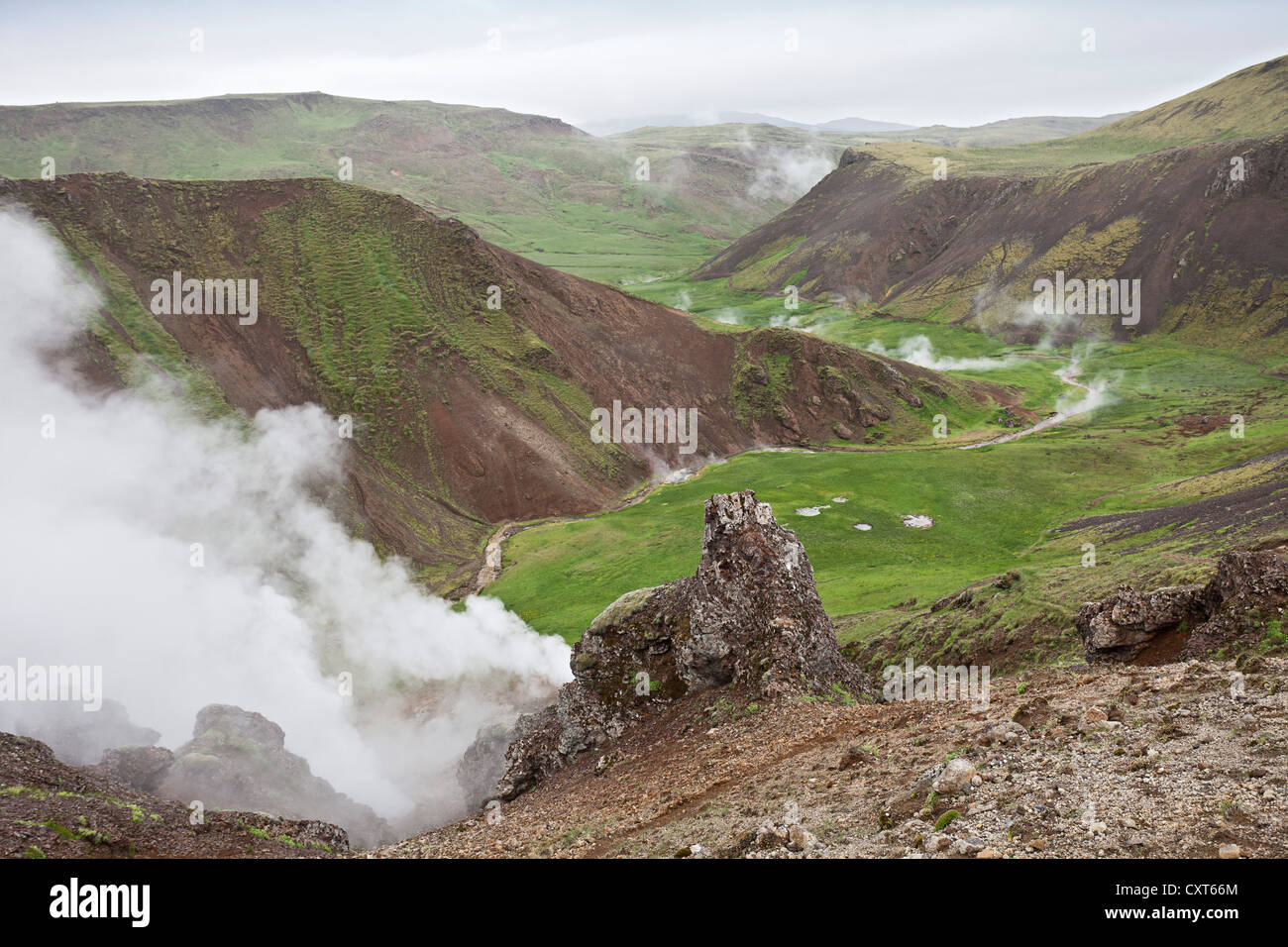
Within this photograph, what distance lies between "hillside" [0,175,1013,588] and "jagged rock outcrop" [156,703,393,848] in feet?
110

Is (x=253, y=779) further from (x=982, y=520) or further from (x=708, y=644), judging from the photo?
(x=982, y=520)

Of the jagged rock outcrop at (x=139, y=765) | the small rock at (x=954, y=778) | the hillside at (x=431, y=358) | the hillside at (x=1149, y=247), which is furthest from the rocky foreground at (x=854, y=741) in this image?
the hillside at (x=1149, y=247)

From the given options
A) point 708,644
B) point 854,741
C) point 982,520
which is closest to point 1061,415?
point 982,520

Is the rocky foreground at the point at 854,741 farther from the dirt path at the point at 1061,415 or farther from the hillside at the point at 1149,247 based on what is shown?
the hillside at the point at 1149,247

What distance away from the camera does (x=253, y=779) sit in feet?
101

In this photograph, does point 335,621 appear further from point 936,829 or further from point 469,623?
point 936,829

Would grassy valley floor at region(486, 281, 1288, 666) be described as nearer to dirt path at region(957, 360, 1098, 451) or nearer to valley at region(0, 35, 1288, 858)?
valley at region(0, 35, 1288, 858)

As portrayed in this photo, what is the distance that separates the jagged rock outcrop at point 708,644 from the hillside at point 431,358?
141 feet

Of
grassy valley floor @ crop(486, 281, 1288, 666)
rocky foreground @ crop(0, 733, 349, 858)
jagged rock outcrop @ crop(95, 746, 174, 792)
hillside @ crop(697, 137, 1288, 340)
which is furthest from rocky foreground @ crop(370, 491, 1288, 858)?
hillside @ crop(697, 137, 1288, 340)

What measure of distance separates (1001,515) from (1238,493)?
22.8m

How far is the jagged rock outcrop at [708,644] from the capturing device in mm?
24078

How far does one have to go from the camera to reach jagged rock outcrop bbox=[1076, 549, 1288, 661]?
17969 millimetres

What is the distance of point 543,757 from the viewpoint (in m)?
25.9
